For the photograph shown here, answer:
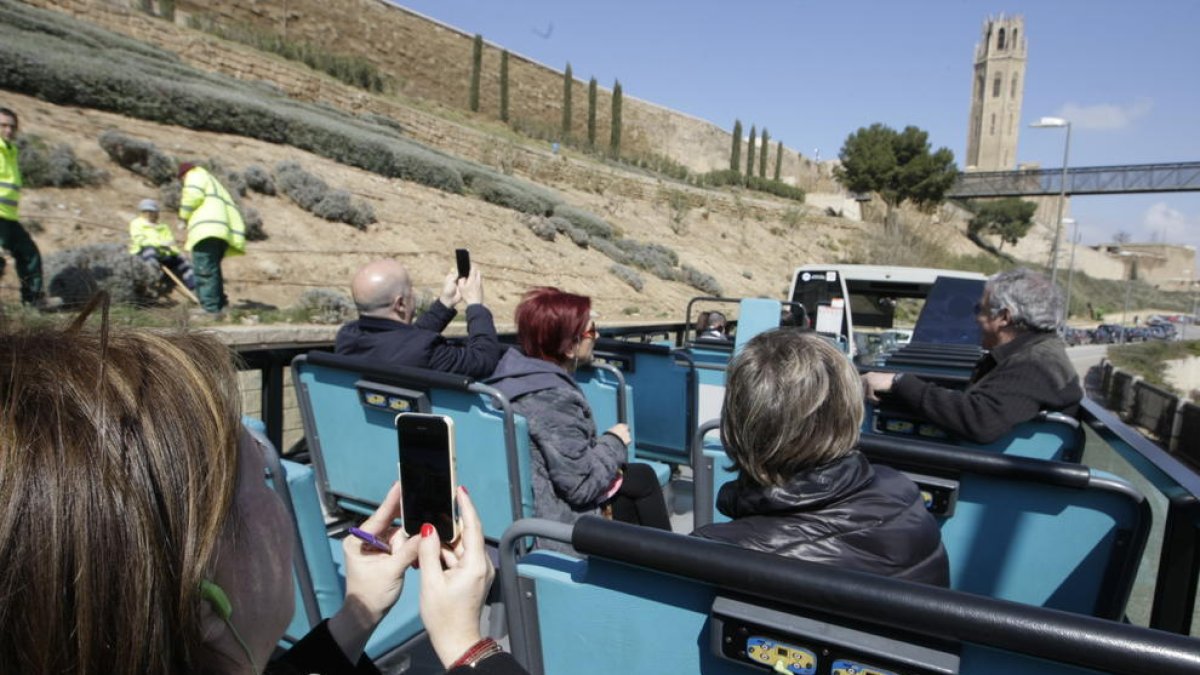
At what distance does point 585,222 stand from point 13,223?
18.9m

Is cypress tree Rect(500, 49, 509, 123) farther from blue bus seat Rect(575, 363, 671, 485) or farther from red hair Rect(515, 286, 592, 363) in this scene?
red hair Rect(515, 286, 592, 363)

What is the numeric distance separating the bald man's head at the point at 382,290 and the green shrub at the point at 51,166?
11140 millimetres

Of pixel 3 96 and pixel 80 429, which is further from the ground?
pixel 3 96

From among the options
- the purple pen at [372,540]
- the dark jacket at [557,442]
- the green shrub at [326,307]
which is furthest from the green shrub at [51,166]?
the purple pen at [372,540]

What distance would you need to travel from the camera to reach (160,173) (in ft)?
43.5

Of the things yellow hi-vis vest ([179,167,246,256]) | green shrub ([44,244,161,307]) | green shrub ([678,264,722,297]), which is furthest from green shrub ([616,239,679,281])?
yellow hi-vis vest ([179,167,246,256])

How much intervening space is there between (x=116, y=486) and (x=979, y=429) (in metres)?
2.96

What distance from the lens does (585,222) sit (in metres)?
25.3

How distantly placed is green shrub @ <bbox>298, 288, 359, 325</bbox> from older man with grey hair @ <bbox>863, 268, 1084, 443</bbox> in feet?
28.0

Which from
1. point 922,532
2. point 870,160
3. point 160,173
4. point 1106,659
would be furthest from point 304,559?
point 870,160

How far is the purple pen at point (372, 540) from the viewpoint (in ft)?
4.49

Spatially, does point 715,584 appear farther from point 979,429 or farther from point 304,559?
point 979,429

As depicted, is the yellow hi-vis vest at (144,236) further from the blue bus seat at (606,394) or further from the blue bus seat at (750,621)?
the blue bus seat at (750,621)

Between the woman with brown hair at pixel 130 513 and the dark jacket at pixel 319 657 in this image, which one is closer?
the woman with brown hair at pixel 130 513
